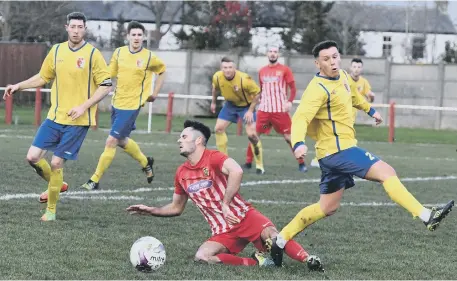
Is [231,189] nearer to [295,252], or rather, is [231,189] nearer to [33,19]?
[295,252]

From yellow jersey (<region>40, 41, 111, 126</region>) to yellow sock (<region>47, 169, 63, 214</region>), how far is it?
0.51 m

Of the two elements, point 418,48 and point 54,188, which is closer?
point 54,188

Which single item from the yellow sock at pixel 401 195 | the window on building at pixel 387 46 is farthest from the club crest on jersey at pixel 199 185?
the window on building at pixel 387 46

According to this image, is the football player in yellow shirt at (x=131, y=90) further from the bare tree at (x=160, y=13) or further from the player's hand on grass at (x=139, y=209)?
the bare tree at (x=160, y=13)

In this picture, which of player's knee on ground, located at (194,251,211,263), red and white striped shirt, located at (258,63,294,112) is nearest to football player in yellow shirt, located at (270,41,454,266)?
player's knee on ground, located at (194,251,211,263)

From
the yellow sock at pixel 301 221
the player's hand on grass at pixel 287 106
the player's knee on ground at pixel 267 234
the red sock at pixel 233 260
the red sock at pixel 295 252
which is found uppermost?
the player's hand on grass at pixel 287 106

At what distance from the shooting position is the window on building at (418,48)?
48.8 metres

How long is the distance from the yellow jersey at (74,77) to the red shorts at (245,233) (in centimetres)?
268

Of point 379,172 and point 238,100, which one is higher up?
point 238,100

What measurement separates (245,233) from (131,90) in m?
5.84

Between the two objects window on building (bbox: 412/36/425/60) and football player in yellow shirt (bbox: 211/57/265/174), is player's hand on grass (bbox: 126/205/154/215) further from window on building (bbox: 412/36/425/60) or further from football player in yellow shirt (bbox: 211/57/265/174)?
window on building (bbox: 412/36/425/60)

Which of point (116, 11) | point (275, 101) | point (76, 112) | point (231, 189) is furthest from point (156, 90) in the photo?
point (116, 11)

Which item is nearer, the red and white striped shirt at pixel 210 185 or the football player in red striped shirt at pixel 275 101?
the red and white striped shirt at pixel 210 185

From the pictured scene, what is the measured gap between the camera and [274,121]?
15.8 m
